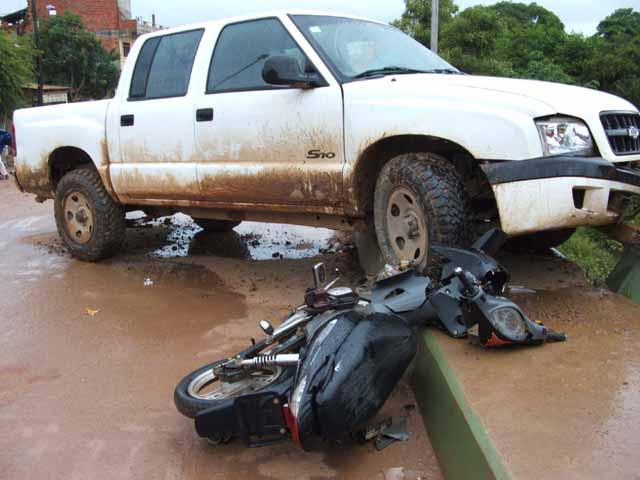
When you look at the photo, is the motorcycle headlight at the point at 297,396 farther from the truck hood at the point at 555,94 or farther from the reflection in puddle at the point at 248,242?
the reflection in puddle at the point at 248,242

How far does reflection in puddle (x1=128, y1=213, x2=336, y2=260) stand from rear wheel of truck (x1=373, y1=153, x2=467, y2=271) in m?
2.30

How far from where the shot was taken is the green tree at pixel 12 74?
20906 millimetres

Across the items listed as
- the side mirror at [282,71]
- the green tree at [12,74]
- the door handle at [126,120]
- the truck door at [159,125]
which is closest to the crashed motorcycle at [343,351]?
the side mirror at [282,71]

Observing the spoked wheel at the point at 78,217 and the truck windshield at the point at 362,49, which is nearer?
the truck windshield at the point at 362,49

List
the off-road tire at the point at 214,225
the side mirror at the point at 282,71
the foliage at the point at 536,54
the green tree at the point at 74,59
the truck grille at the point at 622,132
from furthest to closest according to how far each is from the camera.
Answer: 1. the green tree at the point at 74,59
2. the foliage at the point at 536,54
3. the off-road tire at the point at 214,225
4. the side mirror at the point at 282,71
5. the truck grille at the point at 622,132

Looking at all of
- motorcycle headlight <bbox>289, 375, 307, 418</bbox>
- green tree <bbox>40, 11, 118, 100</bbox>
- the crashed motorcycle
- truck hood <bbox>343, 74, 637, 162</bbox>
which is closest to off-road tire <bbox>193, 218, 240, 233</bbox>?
truck hood <bbox>343, 74, 637, 162</bbox>

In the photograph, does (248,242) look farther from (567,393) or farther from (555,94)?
(567,393)

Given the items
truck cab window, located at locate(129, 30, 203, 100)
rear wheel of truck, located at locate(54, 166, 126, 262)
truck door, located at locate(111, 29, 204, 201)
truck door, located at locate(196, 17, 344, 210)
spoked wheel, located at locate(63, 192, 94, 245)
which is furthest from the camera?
spoked wheel, located at locate(63, 192, 94, 245)

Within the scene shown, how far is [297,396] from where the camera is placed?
2562 millimetres

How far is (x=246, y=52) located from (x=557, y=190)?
8.70 feet

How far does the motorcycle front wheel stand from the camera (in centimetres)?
291

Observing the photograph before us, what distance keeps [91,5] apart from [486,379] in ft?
184

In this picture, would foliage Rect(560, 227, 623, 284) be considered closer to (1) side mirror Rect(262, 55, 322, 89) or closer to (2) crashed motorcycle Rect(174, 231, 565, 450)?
(2) crashed motorcycle Rect(174, 231, 565, 450)

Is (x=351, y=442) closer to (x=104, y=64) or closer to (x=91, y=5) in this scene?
(x=104, y=64)
